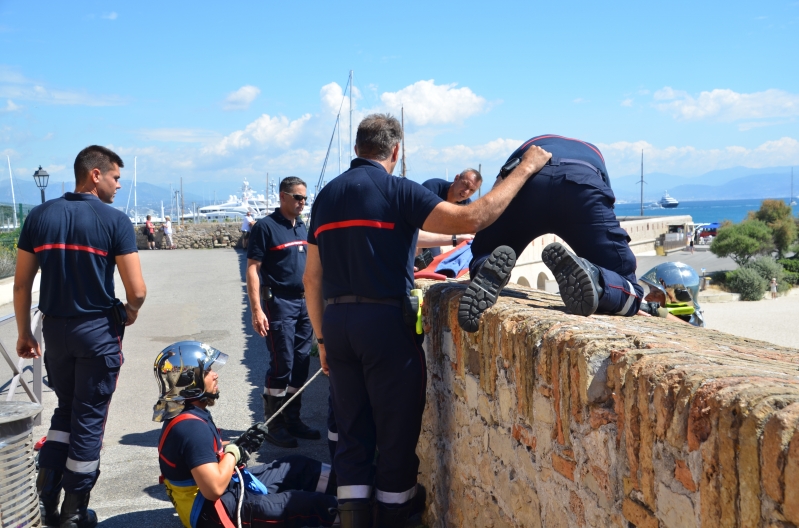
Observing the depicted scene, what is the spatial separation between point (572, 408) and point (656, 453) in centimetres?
48

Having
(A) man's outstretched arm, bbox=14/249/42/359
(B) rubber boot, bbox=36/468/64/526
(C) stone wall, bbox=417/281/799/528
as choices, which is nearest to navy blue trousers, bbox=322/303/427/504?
(C) stone wall, bbox=417/281/799/528

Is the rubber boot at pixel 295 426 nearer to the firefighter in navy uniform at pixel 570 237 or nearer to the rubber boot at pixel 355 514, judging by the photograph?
the rubber boot at pixel 355 514

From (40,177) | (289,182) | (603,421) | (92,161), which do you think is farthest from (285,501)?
(40,177)

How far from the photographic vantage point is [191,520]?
12.3 feet

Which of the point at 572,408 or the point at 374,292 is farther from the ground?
the point at 374,292

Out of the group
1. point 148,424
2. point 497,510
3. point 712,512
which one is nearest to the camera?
point 712,512

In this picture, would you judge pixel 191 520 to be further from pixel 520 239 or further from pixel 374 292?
pixel 520 239

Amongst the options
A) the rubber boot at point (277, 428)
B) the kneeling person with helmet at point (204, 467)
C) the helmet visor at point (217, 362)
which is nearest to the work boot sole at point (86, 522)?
the kneeling person with helmet at point (204, 467)

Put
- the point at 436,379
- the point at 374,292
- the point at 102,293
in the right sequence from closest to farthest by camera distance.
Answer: the point at 374,292, the point at 436,379, the point at 102,293

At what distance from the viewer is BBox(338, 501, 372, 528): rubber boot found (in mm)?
3490

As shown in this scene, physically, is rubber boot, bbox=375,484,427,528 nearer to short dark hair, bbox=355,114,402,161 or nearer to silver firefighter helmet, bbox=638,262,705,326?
short dark hair, bbox=355,114,402,161

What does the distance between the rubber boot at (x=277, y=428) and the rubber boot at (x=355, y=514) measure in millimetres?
2454

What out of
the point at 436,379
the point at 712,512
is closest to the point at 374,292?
the point at 436,379

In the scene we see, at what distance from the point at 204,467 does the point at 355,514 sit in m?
0.77
